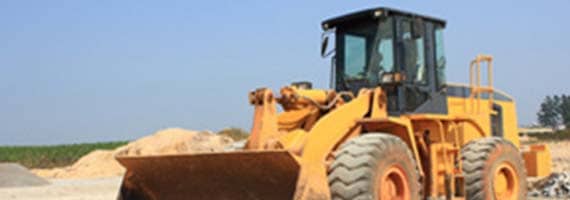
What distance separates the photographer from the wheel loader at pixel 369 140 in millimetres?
6910

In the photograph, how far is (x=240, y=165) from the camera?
7164 mm

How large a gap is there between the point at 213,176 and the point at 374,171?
1.71 m

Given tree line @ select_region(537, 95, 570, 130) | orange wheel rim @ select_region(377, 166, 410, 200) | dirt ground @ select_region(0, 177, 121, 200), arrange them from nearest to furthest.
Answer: orange wheel rim @ select_region(377, 166, 410, 200) → dirt ground @ select_region(0, 177, 121, 200) → tree line @ select_region(537, 95, 570, 130)

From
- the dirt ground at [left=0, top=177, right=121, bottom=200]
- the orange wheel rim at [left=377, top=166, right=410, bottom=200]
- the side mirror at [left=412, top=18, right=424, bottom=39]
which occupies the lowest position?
the dirt ground at [left=0, top=177, right=121, bottom=200]

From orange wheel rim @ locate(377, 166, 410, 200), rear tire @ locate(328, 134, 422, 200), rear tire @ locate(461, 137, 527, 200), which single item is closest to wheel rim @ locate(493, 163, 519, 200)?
rear tire @ locate(461, 137, 527, 200)

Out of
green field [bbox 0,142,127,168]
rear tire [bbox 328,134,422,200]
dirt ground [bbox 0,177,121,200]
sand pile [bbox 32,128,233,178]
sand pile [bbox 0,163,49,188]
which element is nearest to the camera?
rear tire [bbox 328,134,422,200]

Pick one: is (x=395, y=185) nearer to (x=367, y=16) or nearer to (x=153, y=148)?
(x=367, y=16)

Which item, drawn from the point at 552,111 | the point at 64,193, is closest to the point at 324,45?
the point at 64,193

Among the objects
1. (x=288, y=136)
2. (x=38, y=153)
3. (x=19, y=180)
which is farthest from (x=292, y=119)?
(x=38, y=153)

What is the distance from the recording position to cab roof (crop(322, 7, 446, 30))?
8602 mm

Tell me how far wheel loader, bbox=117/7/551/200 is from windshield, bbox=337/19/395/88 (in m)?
0.01

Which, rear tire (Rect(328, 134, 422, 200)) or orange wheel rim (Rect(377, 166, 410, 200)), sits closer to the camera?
rear tire (Rect(328, 134, 422, 200))

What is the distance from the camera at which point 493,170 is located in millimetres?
8789

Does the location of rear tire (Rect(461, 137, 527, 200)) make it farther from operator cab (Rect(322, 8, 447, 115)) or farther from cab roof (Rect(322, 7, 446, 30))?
cab roof (Rect(322, 7, 446, 30))
